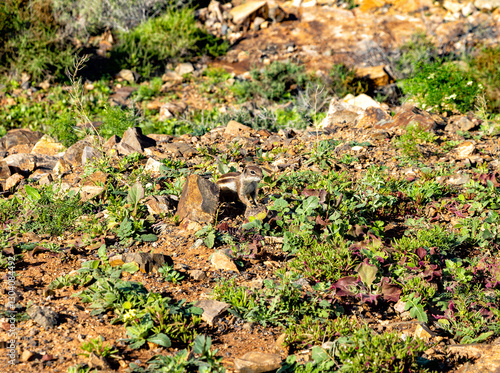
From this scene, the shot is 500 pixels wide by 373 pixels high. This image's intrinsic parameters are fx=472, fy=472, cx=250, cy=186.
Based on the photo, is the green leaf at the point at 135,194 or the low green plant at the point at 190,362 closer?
the low green plant at the point at 190,362

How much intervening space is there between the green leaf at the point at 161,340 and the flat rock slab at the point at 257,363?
391 millimetres

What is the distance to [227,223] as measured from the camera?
12.5ft

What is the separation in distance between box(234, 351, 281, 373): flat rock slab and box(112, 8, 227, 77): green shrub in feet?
22.8

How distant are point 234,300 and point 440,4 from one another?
10411 millimetres

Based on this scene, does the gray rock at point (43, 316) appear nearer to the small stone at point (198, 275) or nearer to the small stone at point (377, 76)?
the small stone at point (198, 275)

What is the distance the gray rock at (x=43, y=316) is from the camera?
9.11 ft

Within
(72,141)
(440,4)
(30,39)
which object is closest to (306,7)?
(440,4)

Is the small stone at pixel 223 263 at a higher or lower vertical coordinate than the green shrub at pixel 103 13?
lower

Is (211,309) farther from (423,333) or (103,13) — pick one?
(103,13)

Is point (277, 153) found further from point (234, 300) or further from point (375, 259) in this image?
point (234, 300)

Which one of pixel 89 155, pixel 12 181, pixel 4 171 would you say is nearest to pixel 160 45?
pixel 89 155

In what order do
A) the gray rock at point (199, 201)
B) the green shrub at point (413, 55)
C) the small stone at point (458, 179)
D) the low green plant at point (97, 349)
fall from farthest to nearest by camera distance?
the green shrub at point (413, 55)
the small stone at point (458, 179)
the gray rock at point (199, 201)
the low green plant at point (97, 349)

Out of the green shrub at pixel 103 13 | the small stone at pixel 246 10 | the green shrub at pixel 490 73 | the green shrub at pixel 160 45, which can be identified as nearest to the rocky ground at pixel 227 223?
the green shrub at pixel 490 73

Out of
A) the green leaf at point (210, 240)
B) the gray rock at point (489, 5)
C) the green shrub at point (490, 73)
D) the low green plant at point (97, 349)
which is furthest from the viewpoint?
the gray rock at point (489, 5)
